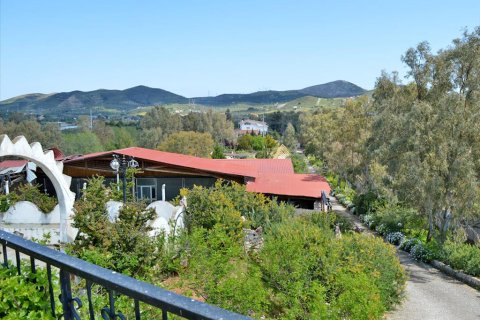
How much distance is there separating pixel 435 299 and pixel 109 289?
1343 cm

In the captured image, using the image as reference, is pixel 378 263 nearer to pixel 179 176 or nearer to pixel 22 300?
pixel 22 300

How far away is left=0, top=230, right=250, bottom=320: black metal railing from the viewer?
53.9 inches

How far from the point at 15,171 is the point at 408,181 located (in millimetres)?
19607

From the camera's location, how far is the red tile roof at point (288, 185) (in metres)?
22.8

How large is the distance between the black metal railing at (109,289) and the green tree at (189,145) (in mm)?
45613

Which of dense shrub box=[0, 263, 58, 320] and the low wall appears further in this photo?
the low wall

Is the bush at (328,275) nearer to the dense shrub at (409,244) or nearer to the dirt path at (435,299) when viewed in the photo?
the dirt path at (435,299)

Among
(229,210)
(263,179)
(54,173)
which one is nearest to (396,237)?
(263,179)

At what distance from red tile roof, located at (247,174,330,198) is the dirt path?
7.38 meters

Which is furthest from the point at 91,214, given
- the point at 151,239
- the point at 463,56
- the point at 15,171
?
the point at 463,56

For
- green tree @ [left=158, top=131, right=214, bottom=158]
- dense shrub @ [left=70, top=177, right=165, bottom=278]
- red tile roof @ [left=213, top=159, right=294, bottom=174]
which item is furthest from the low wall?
green tree @ [left=158, top=131, right=214, bottom=158]

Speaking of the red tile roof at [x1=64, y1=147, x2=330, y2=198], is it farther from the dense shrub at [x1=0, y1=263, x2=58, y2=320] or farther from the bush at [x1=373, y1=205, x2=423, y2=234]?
the dense shrub at [x1=0, y1=263, x2=58, y2=320]

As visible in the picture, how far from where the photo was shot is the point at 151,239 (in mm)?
10219

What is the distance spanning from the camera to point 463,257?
50.9 feet
